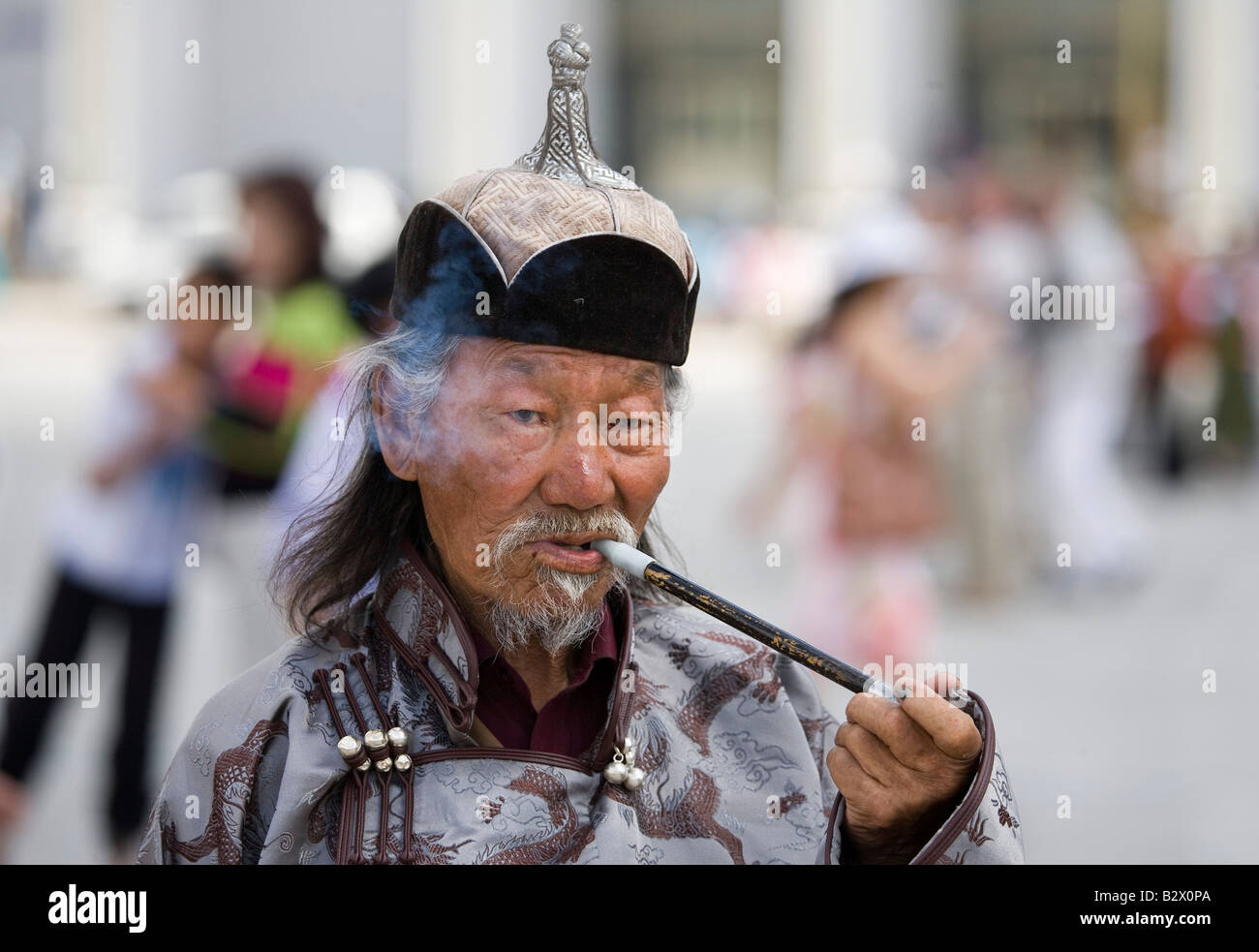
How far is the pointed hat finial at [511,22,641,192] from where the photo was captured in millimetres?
1549

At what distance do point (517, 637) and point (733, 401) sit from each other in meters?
6.69

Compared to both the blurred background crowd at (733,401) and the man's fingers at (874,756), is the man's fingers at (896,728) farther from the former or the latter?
the blurred background crowd at (733,401)

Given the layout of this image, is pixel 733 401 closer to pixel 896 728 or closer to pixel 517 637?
pixel 517 637

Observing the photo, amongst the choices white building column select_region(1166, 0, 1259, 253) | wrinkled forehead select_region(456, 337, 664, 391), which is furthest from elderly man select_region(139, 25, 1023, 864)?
white building column select_region(1166, 0, 1259, 253)

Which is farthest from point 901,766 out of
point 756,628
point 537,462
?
point 537,462

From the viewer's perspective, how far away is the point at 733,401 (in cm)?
823

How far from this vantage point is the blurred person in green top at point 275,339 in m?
3.30

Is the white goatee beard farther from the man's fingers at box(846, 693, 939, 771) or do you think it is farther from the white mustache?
the man's fingers at box(846, 693, 939, 771)

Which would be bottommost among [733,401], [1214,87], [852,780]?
[733,401]

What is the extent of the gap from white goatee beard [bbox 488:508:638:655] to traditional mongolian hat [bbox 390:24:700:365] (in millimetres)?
159

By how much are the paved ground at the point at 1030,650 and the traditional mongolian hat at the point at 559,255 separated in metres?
0.18

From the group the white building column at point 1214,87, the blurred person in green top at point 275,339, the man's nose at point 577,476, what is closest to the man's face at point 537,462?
the man's nose at point 577,476

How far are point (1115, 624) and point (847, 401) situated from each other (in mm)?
2590
